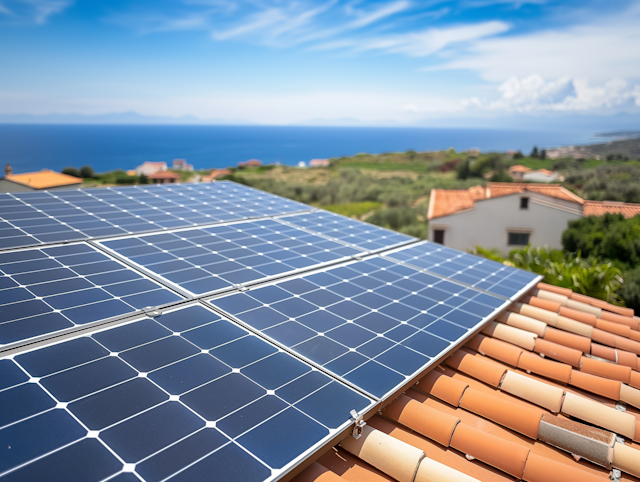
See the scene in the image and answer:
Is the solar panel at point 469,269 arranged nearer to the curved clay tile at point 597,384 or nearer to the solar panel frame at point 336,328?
the solar panel frame at point 336,328

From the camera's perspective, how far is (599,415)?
618 centimetres

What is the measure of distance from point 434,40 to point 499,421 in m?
88.5

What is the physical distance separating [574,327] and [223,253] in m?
8.18

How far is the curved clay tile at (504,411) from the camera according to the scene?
581 cm

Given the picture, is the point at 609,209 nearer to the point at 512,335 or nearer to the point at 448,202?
the point at 448,202

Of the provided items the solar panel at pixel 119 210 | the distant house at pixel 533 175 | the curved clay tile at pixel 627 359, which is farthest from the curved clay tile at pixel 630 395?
the distant house at pixel 533 175

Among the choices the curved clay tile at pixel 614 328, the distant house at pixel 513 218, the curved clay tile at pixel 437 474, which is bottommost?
the distant house at pixel 513 218

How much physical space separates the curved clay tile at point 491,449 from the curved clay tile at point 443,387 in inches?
31.4

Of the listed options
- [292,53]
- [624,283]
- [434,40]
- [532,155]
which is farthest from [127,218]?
[292,53]

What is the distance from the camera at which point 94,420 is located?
381 centimetres

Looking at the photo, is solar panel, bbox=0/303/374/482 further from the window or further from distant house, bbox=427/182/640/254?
the window

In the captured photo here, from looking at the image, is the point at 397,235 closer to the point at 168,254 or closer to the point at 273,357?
the point at 168,254

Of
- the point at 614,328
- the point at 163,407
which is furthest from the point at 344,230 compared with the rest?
the point at 163,407

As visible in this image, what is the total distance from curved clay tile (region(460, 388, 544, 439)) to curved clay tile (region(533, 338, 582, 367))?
2221 millimetres
